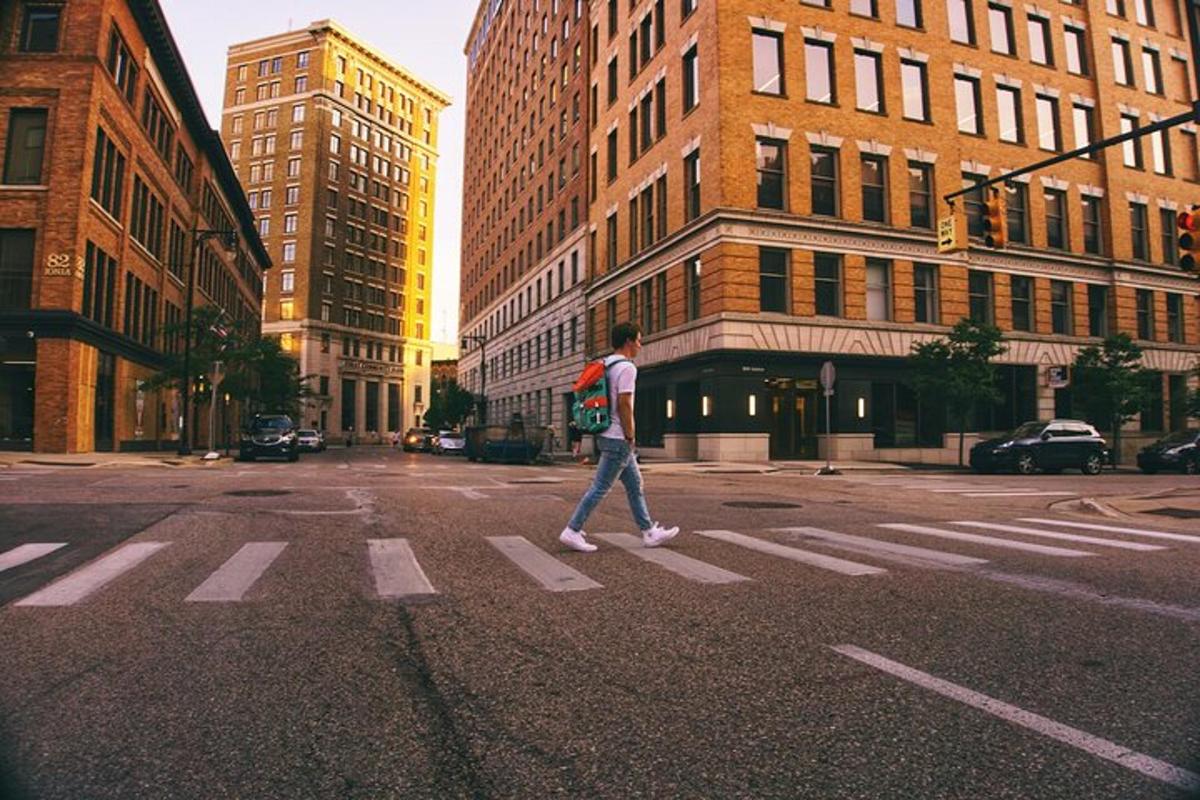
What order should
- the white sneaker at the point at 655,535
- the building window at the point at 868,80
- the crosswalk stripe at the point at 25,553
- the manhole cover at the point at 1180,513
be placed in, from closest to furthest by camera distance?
the crosswalk stripe at the point at 25,553 → the white sneaker at the point at 655,535 → the manhole cover at the point at 1180,513 → the building window at the point at 868,80

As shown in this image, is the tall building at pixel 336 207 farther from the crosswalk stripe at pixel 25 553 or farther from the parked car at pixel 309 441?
the crosswalk stripe at pixel 25 553

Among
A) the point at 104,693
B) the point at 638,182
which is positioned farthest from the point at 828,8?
the point at 104,693

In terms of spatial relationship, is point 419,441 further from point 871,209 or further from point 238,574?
point 238,574

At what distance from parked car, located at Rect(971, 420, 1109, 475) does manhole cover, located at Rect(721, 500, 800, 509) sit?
1398cm

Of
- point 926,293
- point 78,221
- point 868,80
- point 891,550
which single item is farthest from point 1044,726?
point 868,80

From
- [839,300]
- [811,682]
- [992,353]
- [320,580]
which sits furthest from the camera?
[839,300]

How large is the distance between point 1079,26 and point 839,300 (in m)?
19.9

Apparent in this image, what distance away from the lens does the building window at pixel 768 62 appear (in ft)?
86.6

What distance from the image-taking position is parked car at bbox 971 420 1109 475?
21.1 metres

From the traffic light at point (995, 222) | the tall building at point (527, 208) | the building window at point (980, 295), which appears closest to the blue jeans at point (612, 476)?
the traffic light at point (995, 222)

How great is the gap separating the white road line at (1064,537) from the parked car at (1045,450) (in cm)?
1479

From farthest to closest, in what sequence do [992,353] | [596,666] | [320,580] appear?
[992,353]
[320,580]
[596,666]

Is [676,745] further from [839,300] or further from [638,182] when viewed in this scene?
[638,182]

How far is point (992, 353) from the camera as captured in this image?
23781 millimetres
